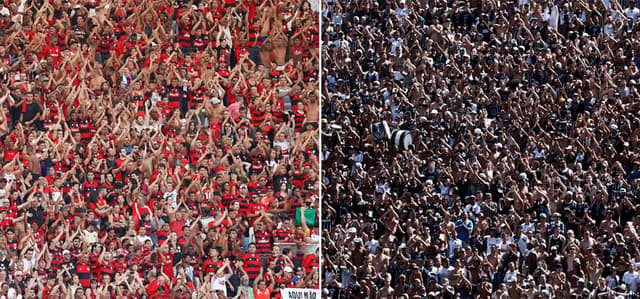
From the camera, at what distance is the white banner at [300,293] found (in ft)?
20.8

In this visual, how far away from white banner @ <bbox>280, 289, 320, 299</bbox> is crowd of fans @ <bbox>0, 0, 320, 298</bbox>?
0.13ft

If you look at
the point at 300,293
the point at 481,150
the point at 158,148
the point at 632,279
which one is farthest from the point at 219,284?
the point at 632,279

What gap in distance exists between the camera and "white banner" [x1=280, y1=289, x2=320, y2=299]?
6348 mm

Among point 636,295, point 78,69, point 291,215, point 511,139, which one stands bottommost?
point 636,295

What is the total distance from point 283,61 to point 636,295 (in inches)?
104

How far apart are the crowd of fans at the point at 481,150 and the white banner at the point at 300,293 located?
4.5 inches

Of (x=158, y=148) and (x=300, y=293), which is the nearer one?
(x=300, y=293)

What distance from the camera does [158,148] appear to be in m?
6.49

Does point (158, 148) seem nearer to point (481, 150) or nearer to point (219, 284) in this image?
point (219, 284)

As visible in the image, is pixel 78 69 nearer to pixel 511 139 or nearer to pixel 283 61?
pixel 283 61

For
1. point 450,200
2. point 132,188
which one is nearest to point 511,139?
point 450,200

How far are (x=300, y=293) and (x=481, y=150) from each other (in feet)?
4.82

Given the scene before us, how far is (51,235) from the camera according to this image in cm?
651

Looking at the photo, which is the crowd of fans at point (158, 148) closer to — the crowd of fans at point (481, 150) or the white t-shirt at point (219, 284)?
the white t-shirt at point (219, 284)
